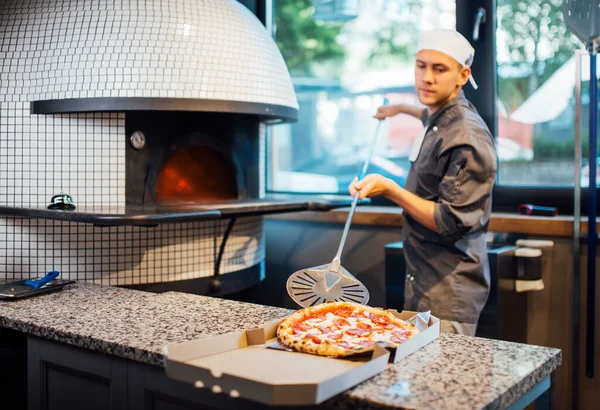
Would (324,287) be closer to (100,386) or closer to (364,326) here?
(364,326)

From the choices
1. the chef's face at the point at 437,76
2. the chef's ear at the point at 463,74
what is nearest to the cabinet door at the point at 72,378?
the chef's face at the point at 437,76

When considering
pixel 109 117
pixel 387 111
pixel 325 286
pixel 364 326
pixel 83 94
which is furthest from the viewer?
pixel 387 111

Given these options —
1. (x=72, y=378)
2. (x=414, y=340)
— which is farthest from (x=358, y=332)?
(x=72, y=378)

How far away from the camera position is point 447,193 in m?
2.12

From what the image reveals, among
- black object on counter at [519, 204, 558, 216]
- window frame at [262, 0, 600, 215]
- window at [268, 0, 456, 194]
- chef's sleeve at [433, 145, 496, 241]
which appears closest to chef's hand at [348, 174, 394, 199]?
chef's sleeve at [433, 145, 496, 241]

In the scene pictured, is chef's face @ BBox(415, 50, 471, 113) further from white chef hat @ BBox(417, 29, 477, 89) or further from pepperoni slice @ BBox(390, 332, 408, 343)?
pepperoni slice @ BBox(390, 332, 408, 343)

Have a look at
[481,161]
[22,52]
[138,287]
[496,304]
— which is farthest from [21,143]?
[496,304]

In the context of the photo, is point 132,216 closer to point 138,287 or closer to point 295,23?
point 138,287

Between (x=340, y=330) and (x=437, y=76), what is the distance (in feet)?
3.64

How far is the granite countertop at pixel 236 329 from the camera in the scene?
1.18m

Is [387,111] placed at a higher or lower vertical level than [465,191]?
higher

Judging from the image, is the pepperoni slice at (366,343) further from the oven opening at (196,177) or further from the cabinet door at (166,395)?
the oven opening at (196,177)

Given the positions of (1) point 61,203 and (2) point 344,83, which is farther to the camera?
(2) point 344,83

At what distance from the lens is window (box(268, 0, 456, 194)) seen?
3.52 metres
